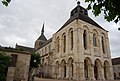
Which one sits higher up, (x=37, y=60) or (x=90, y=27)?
(x=90, y=27)

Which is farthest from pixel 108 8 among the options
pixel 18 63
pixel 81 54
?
pixel 81 54

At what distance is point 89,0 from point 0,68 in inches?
436

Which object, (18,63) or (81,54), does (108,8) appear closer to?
(18,63)

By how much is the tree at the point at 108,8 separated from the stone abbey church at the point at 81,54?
19726 mm

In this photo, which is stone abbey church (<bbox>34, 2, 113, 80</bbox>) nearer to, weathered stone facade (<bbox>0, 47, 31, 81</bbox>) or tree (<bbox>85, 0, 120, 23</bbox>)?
weathered stone facade (<bbox>0, 47, 31, 81</bbox>)

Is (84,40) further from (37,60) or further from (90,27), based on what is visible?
(37,60)

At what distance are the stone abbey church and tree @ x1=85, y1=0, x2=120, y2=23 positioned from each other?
64.7ft

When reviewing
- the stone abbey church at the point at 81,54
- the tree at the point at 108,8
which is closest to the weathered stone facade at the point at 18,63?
the stone abbey church at the point at 81,54

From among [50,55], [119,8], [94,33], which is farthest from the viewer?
[50,55]

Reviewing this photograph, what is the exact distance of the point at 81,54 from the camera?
74.6ft

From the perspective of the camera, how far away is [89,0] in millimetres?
3070

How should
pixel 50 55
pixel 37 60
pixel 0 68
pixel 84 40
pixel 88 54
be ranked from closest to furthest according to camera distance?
pixel 0 68, pixel 37 60, pixel 88 54, pixel 84 40, pixel 50 55

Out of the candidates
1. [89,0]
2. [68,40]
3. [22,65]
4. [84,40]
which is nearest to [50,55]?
[68,40]

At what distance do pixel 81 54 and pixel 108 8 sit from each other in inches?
805
